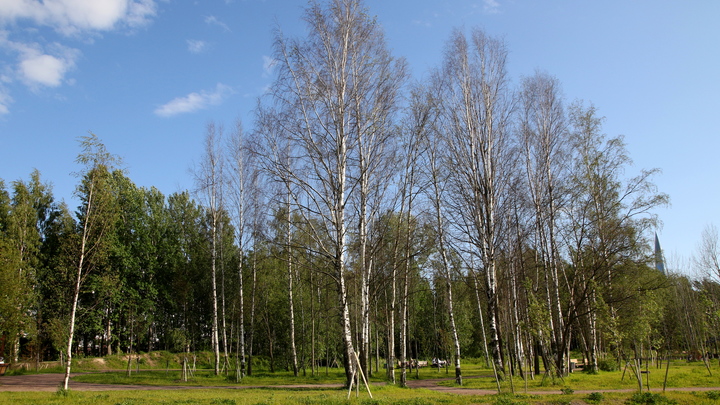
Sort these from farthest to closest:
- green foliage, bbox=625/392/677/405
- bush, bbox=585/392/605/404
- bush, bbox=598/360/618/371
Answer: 1. bush, bbox=598/360/618/371
2. bush, bbox=585/392/605/404
3. green foliage, bbox=625/392/677/405

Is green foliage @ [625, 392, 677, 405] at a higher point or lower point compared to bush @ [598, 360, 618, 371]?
higher

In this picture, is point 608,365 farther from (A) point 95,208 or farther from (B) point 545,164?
(A) point 95,208

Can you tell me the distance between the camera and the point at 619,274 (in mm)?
23391

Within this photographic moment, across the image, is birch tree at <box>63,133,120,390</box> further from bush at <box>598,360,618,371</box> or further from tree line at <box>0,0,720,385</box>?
bush at <box>598,360,618,371</box>

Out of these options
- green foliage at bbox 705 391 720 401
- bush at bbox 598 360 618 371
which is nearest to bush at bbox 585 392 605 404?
green foliage at bbox 705 391 720 401

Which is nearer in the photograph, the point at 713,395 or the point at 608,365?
the point at 713,395

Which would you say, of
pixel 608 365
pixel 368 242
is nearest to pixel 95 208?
pixel 368 242

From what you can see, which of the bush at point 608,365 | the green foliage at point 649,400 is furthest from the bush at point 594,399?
the bush at point 608,365

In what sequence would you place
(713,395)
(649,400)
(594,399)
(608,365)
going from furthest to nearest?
1. (608,365)
2. (713,395)
3. (594,399)
4. (649,400)

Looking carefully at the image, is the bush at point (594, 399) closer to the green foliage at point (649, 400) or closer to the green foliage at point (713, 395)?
the green foliage at point (649, 400)

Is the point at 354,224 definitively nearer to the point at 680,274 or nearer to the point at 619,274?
the point at 619,274

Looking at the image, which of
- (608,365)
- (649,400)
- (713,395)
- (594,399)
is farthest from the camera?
(608,365)

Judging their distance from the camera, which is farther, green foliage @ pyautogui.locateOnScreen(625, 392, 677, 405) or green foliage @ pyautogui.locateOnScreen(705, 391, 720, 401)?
A: green foliage @ pyautogui.locateOnScreen(705, 391, 720, 401)

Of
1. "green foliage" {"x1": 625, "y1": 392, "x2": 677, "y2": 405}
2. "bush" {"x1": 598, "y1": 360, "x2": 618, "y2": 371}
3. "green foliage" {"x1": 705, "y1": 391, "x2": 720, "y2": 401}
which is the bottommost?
"bush" {"x1": 598, "y1": 360, "x2": 618, "y2": 371}
